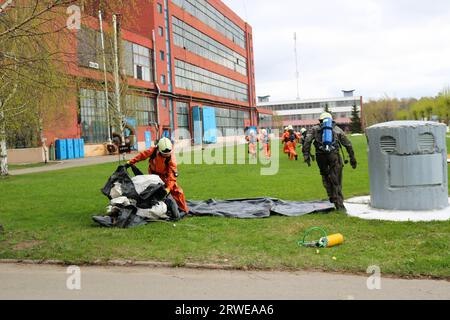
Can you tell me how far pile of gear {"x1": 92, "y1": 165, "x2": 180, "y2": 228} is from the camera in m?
8.72

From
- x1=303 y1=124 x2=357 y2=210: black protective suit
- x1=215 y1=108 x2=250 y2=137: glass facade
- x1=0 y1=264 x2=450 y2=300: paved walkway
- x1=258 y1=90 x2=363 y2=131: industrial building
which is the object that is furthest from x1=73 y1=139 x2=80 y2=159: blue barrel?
x1=258 y1=90 x2=363 y2=131: industrial building

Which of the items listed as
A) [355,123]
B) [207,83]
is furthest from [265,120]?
[207,83]

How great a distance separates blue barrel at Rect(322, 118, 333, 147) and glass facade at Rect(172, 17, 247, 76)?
2086 inches

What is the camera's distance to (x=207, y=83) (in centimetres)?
7175

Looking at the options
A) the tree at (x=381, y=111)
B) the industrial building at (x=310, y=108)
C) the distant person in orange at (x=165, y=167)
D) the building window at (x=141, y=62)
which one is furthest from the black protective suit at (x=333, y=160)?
the industrial building at (x=310, y=108)

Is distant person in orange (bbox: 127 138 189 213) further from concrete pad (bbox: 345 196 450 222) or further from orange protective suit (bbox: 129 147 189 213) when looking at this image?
concrete pad (bbox: 345 196 450 222)

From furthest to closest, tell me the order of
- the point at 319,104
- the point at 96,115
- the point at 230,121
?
the point at 319,104 → the point at 230,121 → the point at 96,115

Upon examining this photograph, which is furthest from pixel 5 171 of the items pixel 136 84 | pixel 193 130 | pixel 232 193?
pixel 193 130

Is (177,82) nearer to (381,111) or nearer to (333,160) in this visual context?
(333,160)

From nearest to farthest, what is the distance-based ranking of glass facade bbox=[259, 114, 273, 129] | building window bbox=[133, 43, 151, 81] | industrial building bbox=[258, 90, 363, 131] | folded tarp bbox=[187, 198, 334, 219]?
folded tarp bbox=[187, 198, 334, 219]
building window bbox=[133, 43, 151, 81]
glass facade bbox=[259, 114, 273, 129]
industrial building bbox=[258, 90, 363, 131]

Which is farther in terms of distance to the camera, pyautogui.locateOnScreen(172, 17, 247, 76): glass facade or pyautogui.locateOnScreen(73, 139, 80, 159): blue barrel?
pyautogui.locateOnScreen(172, 17, 247, 76): glass facade

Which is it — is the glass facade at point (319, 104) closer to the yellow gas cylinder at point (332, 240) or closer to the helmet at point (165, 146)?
the helmet at point (165, 146)

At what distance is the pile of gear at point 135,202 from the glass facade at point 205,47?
5335 cm

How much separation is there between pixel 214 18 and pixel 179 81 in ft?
66.2
